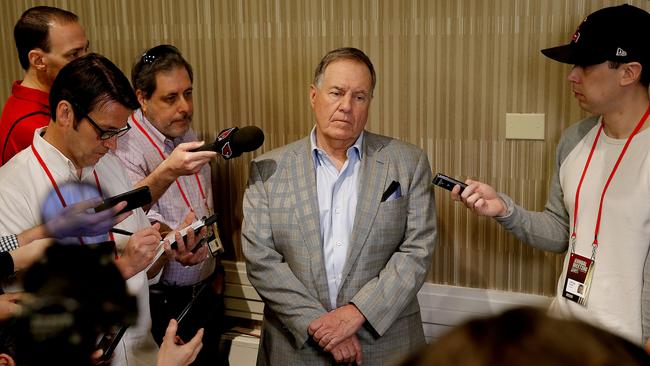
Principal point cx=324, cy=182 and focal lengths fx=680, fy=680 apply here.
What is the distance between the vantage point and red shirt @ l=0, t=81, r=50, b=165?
2.38 m

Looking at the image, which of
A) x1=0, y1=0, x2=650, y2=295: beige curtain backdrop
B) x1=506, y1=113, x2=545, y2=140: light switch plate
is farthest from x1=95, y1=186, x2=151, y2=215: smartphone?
x1=506, y1=113, x2=545, y2=140: light switch plate

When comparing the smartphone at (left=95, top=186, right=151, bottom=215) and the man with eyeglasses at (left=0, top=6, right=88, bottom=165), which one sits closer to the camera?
the smartphone at (left=95, top=186, right=151, bottom=215)

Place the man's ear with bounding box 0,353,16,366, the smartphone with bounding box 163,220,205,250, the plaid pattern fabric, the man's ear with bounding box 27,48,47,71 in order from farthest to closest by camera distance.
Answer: the man's ear with bounding box 27,48,47,71 < the smartphone with bounding box 163,220,205,250 < the plaid pattern fabric < the man's ear with bounding box 0,353,16,366

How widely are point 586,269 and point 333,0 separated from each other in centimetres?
150

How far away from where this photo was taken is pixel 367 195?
7.55ft

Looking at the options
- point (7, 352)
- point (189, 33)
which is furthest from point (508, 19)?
point (7, 352)

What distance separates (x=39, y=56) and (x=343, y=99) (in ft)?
3.85

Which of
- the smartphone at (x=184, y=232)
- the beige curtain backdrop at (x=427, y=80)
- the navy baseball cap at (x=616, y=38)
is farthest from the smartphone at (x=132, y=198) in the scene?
the navy baseball cap at (x=616, y=38)

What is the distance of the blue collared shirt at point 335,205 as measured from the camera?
2.30m

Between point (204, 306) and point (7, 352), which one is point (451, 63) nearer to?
point (204, 306)

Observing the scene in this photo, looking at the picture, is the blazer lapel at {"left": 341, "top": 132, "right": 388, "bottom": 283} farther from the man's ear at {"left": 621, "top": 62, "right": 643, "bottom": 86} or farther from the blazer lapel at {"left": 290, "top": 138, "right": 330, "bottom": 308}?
the man's ear at {"left": 621, "top": 62, "right": 643, "bottom": 86}

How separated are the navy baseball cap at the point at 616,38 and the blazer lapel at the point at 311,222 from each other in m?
0.94

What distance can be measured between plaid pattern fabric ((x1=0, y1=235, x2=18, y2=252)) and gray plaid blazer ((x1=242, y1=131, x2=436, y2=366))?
890 mm

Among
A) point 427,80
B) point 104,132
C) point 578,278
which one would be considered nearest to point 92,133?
point 104,132
